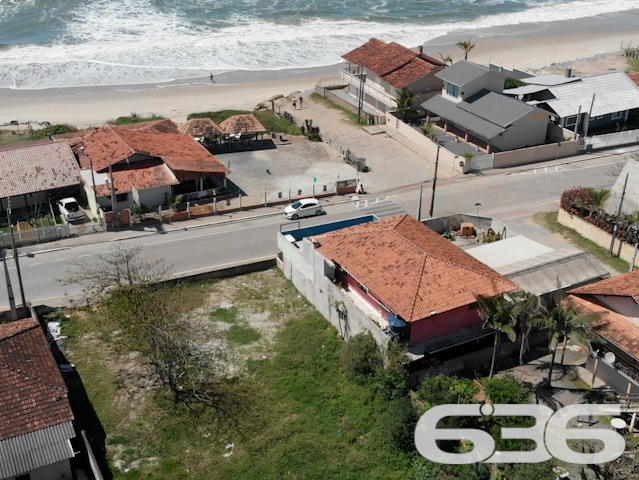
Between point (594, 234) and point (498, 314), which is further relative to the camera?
point (594, 234)

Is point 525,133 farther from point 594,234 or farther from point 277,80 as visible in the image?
point 277,80

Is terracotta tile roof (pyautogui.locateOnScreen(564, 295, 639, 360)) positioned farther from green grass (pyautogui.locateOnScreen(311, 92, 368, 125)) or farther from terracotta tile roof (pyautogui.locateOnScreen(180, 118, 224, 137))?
green grass (pyautogui.locateOnScreen(311, 92, 368, 125))

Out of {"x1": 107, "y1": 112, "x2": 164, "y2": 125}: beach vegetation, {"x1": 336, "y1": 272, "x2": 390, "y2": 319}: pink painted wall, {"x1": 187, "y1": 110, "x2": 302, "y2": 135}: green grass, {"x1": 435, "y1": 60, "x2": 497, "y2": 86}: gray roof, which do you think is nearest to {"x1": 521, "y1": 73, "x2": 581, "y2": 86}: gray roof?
{"x1": 435, "y1": 60, "x2": 497, "y2": 86}: gray roof

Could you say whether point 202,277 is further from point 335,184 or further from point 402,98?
point 402,98

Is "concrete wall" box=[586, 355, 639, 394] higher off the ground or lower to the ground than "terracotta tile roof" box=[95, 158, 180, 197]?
lower

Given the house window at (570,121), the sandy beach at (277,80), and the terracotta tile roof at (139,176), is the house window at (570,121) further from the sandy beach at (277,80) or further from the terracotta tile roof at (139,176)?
the terracotta tile roof at (139,176)

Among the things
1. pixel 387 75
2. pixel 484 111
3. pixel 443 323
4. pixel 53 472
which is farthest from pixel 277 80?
pixel 53 472
